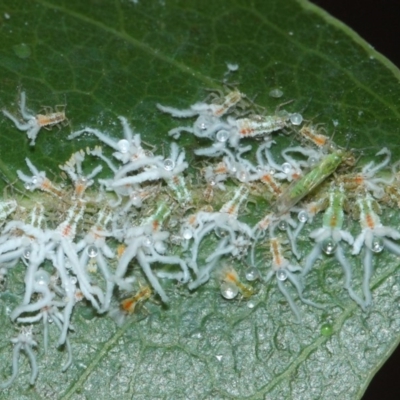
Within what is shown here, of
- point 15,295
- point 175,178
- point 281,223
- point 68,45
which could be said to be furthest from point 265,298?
point 68,45

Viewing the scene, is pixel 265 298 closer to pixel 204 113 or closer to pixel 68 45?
pixel 204 113

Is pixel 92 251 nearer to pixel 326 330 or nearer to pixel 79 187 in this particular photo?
pixel 79 187

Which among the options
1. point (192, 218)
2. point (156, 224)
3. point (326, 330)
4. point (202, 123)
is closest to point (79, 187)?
point (156, 224)

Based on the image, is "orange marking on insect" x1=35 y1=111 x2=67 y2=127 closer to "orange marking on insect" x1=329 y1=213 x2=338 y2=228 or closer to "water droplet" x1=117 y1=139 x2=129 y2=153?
"water droplet" x1=117 y1=139 x2=129 y2=153

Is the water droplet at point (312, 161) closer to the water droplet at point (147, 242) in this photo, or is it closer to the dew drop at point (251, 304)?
the dew drop at point (251, 304)

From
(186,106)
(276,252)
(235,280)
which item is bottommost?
(235,280)

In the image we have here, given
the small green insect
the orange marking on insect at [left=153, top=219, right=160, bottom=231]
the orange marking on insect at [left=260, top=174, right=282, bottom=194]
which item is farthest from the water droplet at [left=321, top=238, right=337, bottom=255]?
the orange marking on insect at [left=153, top=219, right=160, bottom=231]

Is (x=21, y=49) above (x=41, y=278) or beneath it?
above
